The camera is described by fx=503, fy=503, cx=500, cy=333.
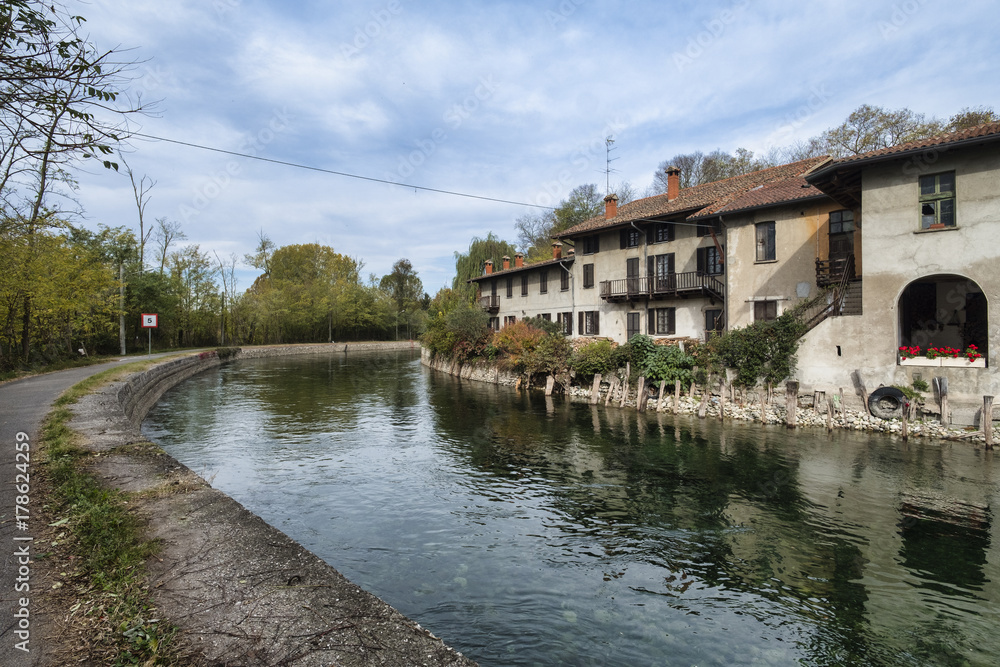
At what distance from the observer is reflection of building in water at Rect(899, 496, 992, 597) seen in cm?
761

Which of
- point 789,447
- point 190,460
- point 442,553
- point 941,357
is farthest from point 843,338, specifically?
point 190,460

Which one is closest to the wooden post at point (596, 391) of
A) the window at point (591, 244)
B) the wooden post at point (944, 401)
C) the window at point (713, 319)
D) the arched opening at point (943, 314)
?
the window at point (713, 319)

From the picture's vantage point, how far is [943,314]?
19297mm

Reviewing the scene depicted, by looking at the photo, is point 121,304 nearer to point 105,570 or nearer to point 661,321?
point 661,321

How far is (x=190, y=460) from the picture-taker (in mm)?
13602

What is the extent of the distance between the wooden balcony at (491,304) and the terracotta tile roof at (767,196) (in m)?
19.1

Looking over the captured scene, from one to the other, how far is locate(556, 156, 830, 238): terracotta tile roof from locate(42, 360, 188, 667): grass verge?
2396cm

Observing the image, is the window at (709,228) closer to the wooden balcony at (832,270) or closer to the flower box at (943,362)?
the wooden balcony at (832,270)

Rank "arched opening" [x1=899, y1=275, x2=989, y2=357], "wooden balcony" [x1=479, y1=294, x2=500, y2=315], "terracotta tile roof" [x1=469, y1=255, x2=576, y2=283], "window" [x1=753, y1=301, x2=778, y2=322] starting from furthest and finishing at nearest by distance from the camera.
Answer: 1. "wooden balcony" [x1=479, y1=294, x2=500, y2=315]
2. "terracotta tile roof" [x1=469, y1=255, x2=576, y2=283]
3. "window" [x1=753, y1=301, x2=778, y2=322]
4. "arched opening" [x1=899, y1=275, x2=989, y2=357]

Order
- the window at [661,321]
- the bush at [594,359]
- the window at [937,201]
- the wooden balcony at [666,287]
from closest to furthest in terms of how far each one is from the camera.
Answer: the window at [937,201]
the bush at [594,359]
the wooden balcony at [666,287]
the window at [661,321]

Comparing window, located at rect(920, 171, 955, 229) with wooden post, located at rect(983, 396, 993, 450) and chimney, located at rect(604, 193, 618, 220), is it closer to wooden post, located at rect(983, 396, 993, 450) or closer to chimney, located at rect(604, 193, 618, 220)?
wooden post, located at rect(983, 396, 993, 450)

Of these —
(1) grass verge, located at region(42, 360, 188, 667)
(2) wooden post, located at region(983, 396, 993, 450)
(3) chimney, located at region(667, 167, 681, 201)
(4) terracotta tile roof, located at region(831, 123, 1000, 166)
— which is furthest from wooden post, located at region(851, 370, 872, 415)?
(1) grass verge, located at region(42, 360, 188, 667)

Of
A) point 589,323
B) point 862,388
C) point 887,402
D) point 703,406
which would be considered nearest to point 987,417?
point 887,402

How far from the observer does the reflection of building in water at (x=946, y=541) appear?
7605mm
